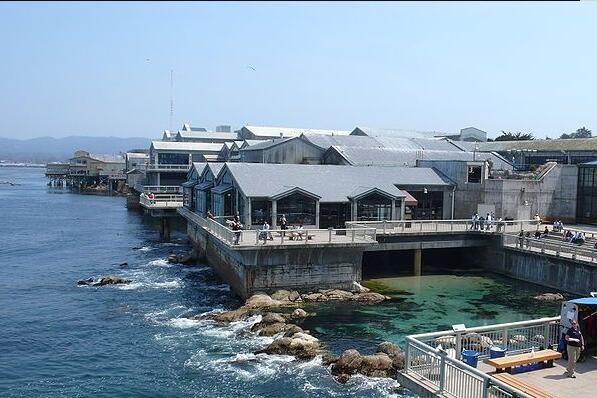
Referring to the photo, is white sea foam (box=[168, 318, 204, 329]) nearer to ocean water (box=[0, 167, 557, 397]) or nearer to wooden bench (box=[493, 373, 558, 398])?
ocean water (box=[0, 167, 557, 397])

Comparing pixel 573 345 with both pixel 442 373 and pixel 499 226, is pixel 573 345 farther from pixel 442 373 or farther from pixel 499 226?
pixel 499 226

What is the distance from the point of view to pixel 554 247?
38156mm

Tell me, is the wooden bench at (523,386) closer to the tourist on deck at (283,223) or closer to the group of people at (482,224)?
the tourist on deck at (283,223)

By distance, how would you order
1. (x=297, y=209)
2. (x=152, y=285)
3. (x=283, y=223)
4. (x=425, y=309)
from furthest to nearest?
(x=297, y=209) → (x=152, y=285) → (x=283, y=223) → (x=425, y=309)

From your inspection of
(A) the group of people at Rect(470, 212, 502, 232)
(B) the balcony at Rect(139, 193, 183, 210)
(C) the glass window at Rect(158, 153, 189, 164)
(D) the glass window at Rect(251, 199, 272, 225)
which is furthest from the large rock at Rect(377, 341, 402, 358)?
(C) the glass window at Rect(158, 153, 189, 164)

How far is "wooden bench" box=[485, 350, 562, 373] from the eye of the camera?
14.8m

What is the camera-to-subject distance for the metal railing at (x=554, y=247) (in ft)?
118

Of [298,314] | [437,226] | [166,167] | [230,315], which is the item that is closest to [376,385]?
[298,314]

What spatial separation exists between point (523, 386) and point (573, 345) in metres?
2.16

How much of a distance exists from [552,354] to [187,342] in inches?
700

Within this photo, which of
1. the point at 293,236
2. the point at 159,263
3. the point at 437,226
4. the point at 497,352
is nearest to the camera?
the point at 497,352

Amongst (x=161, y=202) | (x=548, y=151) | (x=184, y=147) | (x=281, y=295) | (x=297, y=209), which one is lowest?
(x=281, y=295)

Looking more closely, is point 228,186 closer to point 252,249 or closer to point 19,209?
point 252,249

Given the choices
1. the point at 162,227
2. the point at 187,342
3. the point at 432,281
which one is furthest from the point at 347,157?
the point at 187,342
